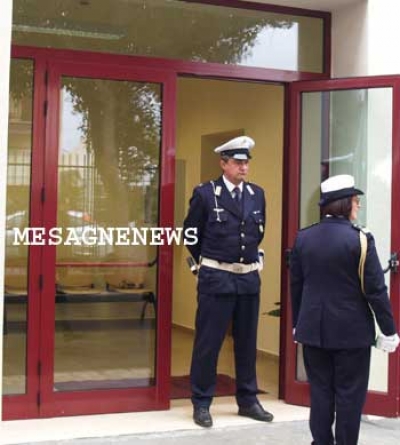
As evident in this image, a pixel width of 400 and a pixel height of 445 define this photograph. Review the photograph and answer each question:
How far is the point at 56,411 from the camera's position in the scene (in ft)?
17.4

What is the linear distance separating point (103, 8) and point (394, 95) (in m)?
2.15

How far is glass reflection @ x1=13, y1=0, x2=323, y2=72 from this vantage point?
17.3 feet

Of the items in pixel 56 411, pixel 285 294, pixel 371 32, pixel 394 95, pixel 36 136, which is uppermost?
pixel 371 32

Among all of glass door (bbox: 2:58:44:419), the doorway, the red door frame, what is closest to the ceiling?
the red door frame

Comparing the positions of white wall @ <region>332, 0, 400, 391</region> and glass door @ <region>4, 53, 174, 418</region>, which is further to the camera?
white wall @ <region>332, 0, 400, 391</region>

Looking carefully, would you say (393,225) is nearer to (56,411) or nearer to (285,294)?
(285,294)

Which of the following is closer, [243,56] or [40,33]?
[40,33]

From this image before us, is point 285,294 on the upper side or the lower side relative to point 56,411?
upper

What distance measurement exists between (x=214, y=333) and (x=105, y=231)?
3.55ft

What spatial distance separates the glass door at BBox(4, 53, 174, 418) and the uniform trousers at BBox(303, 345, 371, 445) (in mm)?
1613

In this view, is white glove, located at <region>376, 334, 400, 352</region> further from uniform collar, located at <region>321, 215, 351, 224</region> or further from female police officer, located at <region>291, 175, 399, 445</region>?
uniform collar, located at <region>321, 215, 351, 224</region>

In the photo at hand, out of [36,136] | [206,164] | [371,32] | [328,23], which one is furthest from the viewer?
[206,164]

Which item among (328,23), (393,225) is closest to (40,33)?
(328,23)

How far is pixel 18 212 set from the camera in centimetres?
525
